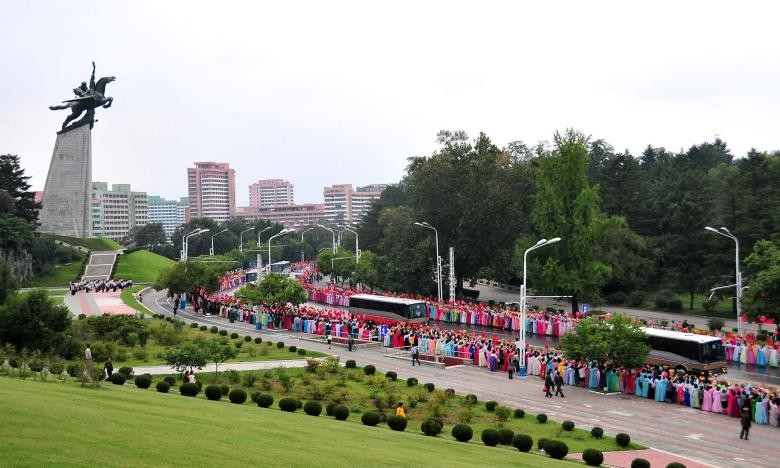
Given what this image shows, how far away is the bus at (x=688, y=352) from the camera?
95.4 feet

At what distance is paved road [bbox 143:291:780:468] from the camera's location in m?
19.6

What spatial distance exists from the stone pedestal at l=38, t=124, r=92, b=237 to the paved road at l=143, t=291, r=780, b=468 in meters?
58.0

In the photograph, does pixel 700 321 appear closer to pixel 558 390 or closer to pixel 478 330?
pixel 478 330

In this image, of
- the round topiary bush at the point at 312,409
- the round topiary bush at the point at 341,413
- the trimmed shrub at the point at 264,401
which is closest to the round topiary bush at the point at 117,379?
the trimmed shrub at the point at 264,401

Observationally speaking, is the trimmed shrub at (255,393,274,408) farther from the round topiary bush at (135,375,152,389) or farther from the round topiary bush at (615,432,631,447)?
the round topiary bush at (615,432,631,447)

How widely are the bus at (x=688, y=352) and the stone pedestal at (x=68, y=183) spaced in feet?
220

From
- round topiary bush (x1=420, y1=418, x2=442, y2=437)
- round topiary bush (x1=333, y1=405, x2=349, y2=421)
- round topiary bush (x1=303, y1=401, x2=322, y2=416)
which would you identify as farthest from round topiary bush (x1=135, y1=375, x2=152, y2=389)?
round topiary bush (x1=420, y1=418, x2=442, y2=437)

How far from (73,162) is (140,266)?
12839 mm

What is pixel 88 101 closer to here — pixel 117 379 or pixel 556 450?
pixel 117 379

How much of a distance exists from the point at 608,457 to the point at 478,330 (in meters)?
25.1

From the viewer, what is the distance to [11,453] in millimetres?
10133

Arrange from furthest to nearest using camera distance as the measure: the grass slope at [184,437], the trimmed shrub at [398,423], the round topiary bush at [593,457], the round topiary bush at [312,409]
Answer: the round topiary bush at [312,409]
the trimmed shrub at [398,423]
the round topiary bush at [593,457]
the grass slope at [184,437]

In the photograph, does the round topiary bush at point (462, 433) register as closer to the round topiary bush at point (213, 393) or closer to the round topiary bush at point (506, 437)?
the round topiary bush at point (506, 437)

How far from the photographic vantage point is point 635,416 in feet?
77.4
